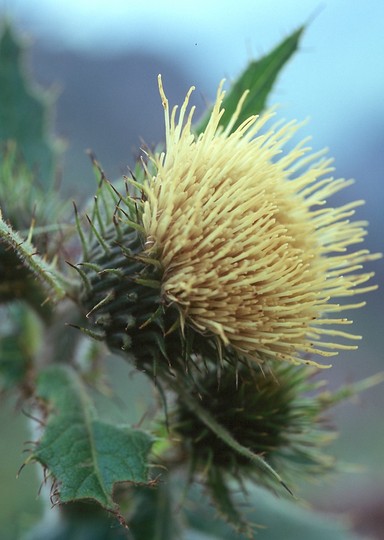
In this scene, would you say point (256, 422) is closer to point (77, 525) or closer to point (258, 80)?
point (77, 525)

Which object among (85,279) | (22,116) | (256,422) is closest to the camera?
(85,279)

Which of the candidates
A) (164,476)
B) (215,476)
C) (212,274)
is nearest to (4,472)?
(164,476)

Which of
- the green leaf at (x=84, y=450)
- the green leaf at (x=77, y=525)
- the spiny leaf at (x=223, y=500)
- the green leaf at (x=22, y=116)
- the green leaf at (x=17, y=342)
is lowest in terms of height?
the spiny leaf at (x=223, y=500)

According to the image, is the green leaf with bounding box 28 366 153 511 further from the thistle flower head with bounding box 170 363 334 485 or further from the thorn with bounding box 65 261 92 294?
the thorn with bounding box 65 261 92 294

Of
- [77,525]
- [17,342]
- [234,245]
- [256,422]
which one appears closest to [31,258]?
[234,245]

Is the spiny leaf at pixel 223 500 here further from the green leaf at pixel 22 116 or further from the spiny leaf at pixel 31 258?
the green leaf at pixel 22 116

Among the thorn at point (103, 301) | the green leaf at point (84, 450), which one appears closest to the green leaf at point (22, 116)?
the green leaf at point (84, 450)

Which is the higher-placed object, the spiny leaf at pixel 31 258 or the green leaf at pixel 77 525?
the spiny leaf at pixel 31 258

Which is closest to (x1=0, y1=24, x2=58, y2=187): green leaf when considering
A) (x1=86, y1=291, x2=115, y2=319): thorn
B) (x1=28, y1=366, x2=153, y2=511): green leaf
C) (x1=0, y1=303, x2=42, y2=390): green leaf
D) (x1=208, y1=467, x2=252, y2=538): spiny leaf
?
(x1=0, y1=303, x2=42, y2=390): green leaf
